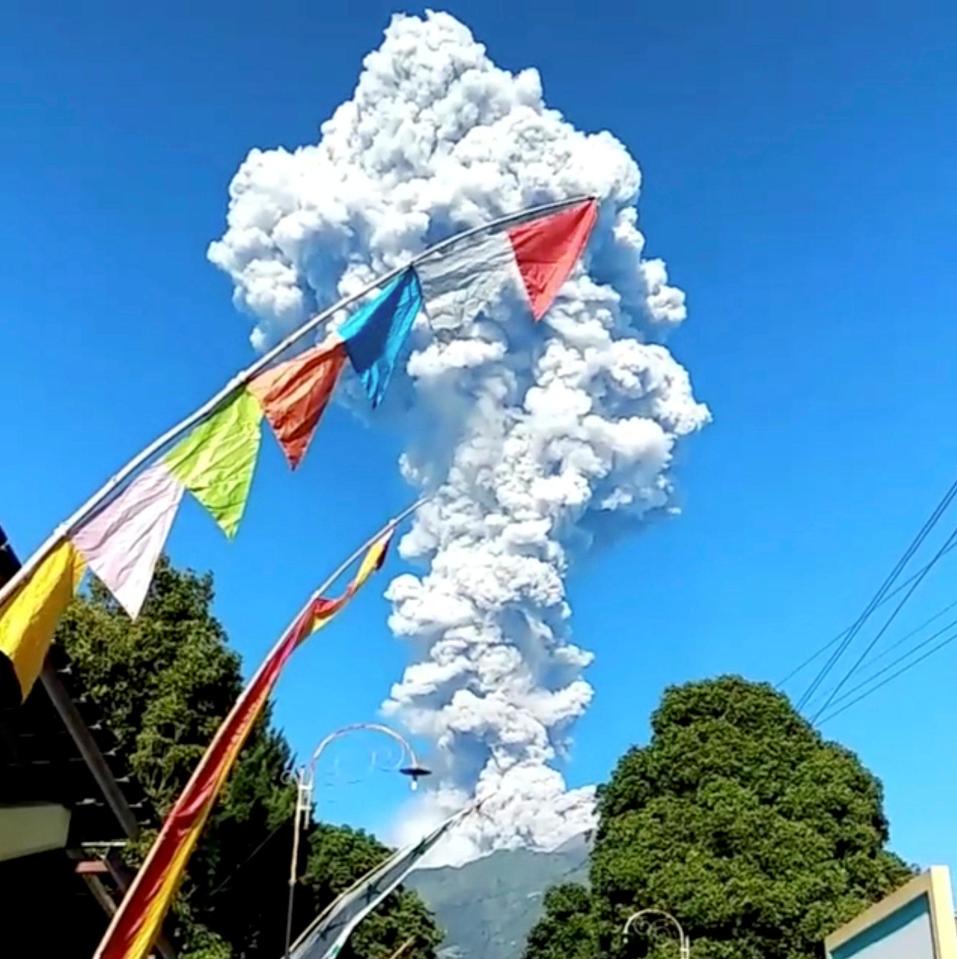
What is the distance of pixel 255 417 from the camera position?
4.91m

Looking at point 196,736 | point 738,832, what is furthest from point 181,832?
point 738,832

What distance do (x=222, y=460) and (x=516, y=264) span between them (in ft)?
6.55

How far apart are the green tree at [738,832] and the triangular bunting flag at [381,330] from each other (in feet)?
60.3

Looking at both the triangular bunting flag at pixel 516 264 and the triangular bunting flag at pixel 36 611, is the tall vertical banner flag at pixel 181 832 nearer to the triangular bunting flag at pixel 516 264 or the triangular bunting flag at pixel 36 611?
the triangular bunting flag at pixel 36 611

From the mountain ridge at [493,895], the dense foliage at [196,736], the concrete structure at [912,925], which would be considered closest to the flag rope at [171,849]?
the concrete structure at [912,925]

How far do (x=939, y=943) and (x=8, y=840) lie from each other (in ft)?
15.2

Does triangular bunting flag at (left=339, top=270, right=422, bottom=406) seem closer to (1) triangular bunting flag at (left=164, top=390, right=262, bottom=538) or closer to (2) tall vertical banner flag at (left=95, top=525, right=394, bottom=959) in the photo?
(1) triangular bunting flag at (left=164, top=390, right=262, bottom=538)

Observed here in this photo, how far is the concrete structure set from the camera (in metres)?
5.77

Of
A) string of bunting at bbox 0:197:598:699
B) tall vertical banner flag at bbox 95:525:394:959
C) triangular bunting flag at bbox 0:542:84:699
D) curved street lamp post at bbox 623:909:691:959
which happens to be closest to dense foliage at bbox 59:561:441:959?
curved street lamp post at bbox 623:909:691:959

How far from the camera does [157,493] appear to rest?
462 cm

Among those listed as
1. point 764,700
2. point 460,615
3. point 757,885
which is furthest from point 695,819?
point 460,615

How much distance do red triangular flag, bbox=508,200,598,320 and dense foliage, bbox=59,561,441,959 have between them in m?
16.0

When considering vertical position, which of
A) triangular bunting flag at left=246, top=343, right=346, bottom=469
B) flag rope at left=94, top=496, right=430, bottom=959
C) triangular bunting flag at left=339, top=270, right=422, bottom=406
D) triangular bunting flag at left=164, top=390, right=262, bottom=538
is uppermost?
triangular bunting flag at left=339, top=270, right=422, bottom=406

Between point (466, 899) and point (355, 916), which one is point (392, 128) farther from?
point (466, 899)
